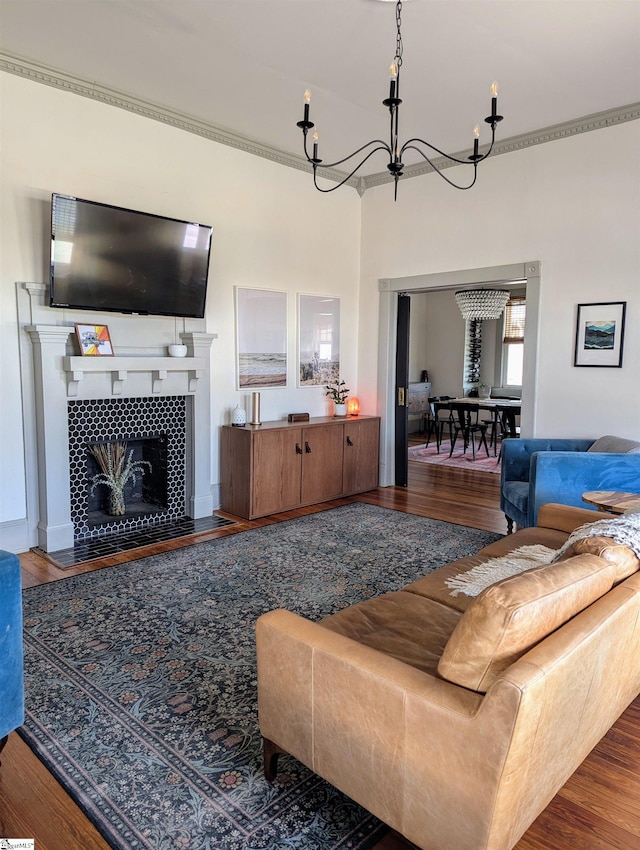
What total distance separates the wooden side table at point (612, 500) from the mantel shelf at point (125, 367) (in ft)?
10.6

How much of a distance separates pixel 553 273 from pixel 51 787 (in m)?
5.00

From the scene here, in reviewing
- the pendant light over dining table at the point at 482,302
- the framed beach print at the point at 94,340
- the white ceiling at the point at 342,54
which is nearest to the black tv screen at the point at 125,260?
the framed beach print at the point at 94,340

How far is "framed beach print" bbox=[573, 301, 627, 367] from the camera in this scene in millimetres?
4621

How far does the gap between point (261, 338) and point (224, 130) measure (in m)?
1.87

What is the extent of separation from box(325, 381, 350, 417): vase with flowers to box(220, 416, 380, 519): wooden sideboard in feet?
0.64

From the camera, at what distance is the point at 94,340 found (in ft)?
14.0

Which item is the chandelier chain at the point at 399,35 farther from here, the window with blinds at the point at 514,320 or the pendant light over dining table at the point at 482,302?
the window with blinds at the point at 514,320

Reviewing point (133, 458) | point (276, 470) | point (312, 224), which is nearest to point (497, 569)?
point (276, 470)

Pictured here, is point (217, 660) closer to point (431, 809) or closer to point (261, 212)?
point (431, 809)

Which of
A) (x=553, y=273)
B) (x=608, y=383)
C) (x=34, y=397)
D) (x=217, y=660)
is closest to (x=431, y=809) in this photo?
(x=217, y=660)

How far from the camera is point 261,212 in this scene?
216 inches

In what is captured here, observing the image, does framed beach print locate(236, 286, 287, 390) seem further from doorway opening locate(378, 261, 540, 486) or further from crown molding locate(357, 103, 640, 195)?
crown molding locate(357, 103, 640, 195)

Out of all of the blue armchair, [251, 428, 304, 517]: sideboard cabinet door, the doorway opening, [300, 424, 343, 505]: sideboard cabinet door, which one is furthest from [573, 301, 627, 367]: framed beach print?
[251, 428, 304, 517]: sideboard cabinet door

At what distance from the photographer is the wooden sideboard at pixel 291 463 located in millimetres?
5066
